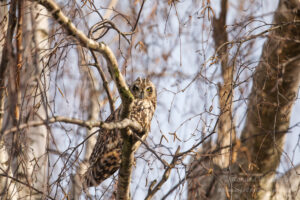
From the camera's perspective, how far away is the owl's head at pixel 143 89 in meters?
4.24

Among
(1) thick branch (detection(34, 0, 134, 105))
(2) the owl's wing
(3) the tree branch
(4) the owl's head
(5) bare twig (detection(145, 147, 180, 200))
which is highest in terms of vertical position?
(4) the owl's head

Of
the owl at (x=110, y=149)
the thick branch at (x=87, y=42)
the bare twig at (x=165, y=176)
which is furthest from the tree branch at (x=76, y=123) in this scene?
the owl at (x=110, y=149)

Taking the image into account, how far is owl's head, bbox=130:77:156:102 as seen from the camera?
4242 mm

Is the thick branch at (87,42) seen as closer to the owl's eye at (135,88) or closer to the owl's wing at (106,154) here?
the owl's wing at (106,154)

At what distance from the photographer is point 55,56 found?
97.7 inches

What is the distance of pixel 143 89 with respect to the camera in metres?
4.25

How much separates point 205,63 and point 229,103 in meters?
0.34

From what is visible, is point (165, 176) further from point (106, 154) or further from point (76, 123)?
point (106, 154)

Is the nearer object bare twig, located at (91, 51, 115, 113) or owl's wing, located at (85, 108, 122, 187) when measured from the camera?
bare twig, located at (91, 51, 115, 113)

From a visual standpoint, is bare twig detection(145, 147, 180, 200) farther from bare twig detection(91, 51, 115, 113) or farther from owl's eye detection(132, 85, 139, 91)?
owl's eye detection(132, 85, 139, 91)

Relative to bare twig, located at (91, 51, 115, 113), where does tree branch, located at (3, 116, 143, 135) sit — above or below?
below

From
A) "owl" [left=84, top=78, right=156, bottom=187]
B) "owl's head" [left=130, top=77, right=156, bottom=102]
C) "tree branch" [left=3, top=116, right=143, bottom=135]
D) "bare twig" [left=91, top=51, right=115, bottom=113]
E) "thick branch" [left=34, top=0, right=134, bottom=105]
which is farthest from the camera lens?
"owl's head" [left=130, top=77, right=156, bottom=102]

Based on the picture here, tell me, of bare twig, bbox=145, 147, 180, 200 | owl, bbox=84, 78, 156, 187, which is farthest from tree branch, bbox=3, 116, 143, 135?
owl, bbox=84, 78, 156, 187

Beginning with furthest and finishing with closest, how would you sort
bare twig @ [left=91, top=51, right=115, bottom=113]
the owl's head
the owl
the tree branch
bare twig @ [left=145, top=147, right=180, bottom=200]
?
the owl's head, the owl, bare twig @ [left=91, top=51, right=115, bottom=113], bare twig @ [left=145, top=147, right=180, bottom=200], the tree branch
